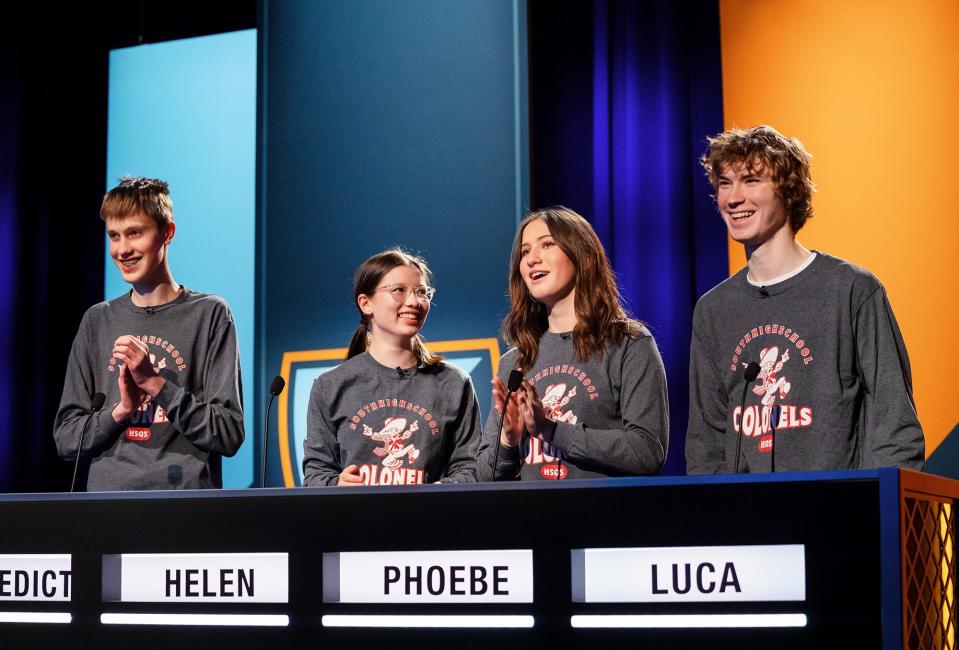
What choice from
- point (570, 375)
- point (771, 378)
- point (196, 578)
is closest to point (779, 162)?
point (771, 378)

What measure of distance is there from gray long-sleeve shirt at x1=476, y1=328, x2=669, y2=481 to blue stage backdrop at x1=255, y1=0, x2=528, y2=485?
1198 mm

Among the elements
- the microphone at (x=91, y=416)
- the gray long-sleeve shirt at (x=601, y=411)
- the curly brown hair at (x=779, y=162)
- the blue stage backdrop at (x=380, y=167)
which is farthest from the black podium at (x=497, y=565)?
the blue stage backdrop at (x=380, y=167)

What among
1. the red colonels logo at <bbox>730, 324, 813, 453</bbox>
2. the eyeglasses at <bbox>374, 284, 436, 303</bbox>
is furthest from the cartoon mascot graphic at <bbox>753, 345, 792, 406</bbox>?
Result: the eyeglasses at <bbox>374, 284, 436, 303</bbox>

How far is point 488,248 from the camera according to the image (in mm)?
3936

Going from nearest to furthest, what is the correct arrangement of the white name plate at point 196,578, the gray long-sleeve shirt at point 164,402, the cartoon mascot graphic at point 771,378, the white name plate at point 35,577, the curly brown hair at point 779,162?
the white name plate at point 196,578 < the white name plate at point 35,577 < the cartoon mascot graphic at point 771,378 < the curly brown hair at point 779,162 < the gray long-sleeve shirt at point 164,402

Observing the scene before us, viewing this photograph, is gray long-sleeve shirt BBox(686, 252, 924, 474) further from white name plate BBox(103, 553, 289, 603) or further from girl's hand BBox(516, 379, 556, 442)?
white name plate BBox(103, 553, 289, 603)

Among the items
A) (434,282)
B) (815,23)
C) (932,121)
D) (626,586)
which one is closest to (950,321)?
(932,121)

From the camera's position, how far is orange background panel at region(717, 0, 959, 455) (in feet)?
11.9

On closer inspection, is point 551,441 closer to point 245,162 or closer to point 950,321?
point 950,321

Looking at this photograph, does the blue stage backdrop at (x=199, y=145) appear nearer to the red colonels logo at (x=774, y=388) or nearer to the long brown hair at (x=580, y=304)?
the long brown hair at (x=580, y=304)

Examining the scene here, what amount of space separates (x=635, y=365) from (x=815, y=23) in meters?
2.02

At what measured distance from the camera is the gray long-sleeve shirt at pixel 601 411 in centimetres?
243

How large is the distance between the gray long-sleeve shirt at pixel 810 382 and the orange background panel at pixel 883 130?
1.38 m

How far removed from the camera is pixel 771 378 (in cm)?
238
